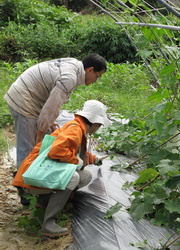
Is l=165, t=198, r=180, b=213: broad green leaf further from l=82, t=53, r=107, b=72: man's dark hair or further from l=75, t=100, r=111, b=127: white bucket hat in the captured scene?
l=82, t=53, r=107, b=72: man's dark hair

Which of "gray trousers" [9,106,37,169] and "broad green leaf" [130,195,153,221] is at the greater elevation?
"broad green leaf" [130,195,153,221]

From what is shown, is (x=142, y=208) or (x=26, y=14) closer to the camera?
(x=142, y=208)

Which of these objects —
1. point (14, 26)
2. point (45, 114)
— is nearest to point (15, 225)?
point (45, 114)

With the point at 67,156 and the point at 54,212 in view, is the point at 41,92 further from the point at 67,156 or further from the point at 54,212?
the point at 54,212

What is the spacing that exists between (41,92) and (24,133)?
36 centimetres

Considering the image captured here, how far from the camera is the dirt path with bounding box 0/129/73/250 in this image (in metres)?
2.49

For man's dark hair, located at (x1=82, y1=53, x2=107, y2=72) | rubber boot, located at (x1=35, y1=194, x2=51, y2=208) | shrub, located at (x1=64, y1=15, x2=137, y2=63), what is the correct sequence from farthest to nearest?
1. shrub, located at (x1=64, y1=15, x2=137, y2=63)
2. man's dark hair, located at (x1=82, y1=53, x2=107, y2=72)
3. rubber boot, located at (x1=35, y1=194, x2=51, y2=208)

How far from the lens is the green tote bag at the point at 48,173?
2.47 m

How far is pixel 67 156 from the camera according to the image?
8.28ft

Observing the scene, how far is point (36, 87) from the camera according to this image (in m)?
3.02

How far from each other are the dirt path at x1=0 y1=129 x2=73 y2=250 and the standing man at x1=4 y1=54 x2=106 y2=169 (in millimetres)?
469

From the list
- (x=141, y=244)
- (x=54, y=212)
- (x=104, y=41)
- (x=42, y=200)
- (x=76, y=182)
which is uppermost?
(x=141, y=244)

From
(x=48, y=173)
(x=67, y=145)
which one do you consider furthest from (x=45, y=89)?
(x=48, y=173)

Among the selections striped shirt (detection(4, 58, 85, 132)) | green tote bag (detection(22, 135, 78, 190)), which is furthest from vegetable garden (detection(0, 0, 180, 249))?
striped shirt (detection(4, 58, 85, 132))
